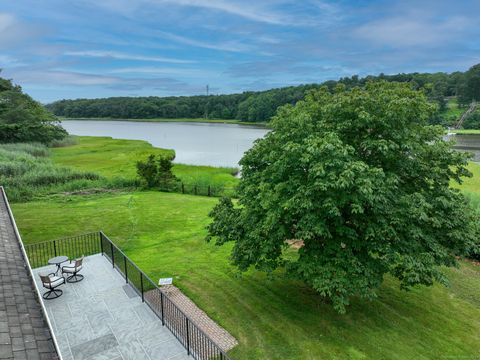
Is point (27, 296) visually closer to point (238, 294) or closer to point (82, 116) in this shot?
point (238, 294)

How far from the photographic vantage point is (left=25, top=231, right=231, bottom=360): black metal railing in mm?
8166

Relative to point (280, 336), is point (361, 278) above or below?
above

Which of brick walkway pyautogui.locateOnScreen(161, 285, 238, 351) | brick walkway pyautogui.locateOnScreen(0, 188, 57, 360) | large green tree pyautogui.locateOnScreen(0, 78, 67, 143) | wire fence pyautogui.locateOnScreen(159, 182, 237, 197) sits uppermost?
large green tree pyautogui.locateOnScreen(0, 78, 67, 143)

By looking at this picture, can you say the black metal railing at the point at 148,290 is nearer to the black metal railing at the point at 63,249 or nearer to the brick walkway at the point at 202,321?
the black metal railing at the point at 63,249

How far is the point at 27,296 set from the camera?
664 centimetres

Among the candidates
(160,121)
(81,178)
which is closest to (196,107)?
(160,121)

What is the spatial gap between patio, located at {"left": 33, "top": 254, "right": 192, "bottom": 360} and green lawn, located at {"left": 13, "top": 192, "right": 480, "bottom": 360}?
1805 millimetres

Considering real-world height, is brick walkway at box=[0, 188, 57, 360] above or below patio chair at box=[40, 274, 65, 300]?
above

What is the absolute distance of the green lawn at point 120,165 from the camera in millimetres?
33031

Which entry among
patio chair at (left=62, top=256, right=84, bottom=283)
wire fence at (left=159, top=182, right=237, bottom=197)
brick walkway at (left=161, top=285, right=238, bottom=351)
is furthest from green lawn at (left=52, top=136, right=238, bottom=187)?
brick walkway at (left=161, top=285, right=238, bottom=351)

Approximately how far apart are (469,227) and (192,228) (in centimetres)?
1346

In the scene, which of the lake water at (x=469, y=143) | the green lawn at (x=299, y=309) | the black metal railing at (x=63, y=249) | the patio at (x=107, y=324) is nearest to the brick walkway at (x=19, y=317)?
the patio at (x=107, y=324)

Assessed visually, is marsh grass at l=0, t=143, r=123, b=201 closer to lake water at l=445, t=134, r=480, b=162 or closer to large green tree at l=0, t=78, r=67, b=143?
large green tree at l=0, t=78, r=67, b=143

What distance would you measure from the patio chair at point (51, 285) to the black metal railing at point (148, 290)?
203 cm
